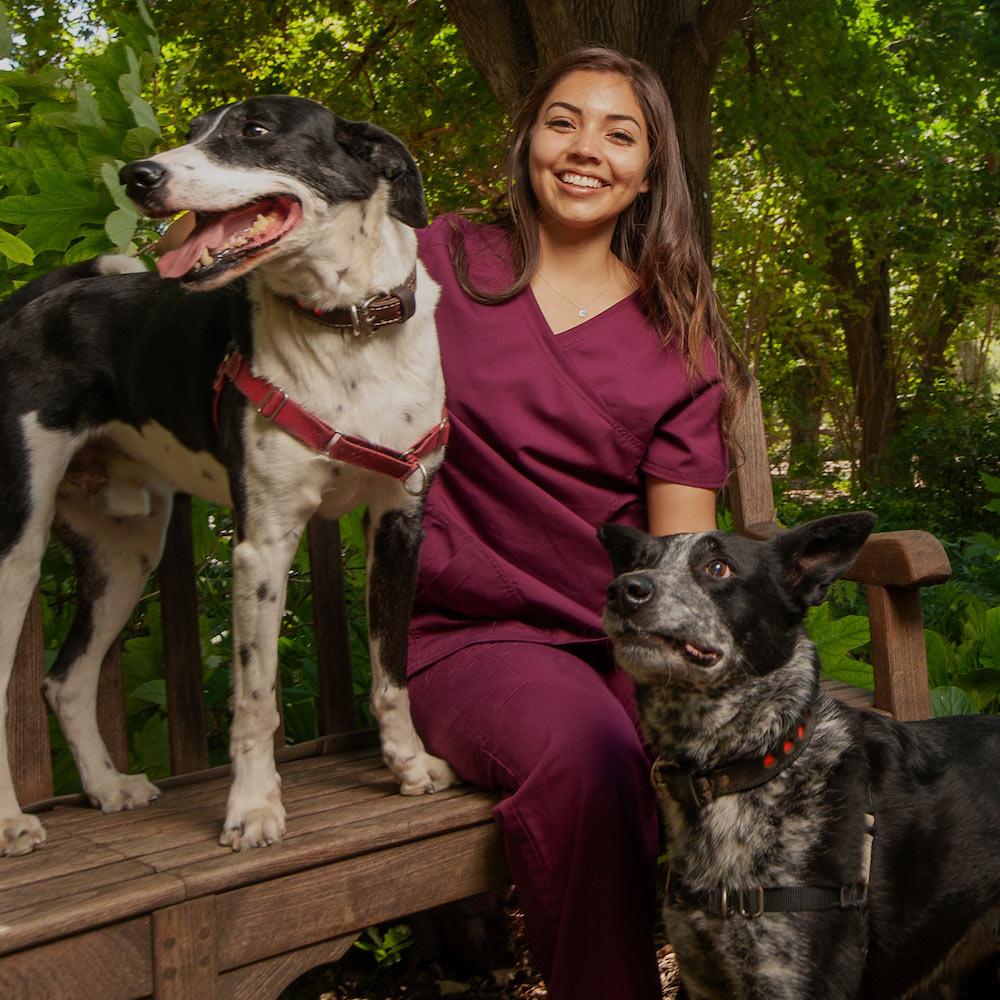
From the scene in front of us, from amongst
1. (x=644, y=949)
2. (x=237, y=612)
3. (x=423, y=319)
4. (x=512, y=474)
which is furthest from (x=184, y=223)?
(x=644, y=949)

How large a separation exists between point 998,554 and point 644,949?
14.2ft

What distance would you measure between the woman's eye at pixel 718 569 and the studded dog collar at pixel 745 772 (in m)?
0.32

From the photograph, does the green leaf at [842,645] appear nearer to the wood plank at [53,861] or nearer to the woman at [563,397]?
the woman at [563,397]

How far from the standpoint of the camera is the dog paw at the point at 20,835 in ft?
7.83

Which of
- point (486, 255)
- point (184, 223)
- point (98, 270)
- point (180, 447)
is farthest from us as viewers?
point (486, 255)

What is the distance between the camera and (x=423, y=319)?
255 centimetres

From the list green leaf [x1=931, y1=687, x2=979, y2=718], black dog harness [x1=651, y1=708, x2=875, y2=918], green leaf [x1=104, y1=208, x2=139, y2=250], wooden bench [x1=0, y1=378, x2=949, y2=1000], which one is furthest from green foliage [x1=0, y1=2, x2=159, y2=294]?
green leaf [x1=931, y1=687, x2=979, y2=718]

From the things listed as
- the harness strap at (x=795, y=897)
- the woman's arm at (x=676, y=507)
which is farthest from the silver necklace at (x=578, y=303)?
the harness strap at (x=795, y=897)

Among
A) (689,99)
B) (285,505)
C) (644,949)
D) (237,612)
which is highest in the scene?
(689,99)

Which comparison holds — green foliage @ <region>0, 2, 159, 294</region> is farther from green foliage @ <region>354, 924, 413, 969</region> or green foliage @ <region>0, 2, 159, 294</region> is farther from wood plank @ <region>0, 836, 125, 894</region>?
green foliage @ <region>354, 924, 413, 969</region>

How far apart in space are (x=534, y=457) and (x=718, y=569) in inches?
29.8

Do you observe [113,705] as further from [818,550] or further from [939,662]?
[939,662]

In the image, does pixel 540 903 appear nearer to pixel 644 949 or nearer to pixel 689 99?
pixel 644 949

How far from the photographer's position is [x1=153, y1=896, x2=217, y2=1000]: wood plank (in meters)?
2.15
